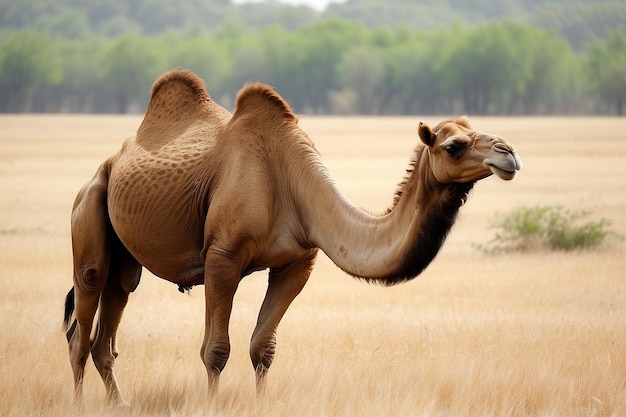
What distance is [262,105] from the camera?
7.27 m

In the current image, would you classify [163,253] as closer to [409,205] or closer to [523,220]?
[409,205]

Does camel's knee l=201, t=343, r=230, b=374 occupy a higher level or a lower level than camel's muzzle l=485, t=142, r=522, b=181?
lower

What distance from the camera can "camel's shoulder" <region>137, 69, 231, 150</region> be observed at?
25.8 feet

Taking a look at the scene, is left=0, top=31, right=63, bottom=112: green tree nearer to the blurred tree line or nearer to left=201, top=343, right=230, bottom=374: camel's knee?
the blurred tree line

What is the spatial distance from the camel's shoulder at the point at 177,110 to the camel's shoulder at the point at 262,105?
437 mm

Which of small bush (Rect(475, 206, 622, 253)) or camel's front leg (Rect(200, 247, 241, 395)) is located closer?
camel's front leg (Rect(200, 247, 241, 395))

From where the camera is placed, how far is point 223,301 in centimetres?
684

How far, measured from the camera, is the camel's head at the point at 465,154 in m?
5.52

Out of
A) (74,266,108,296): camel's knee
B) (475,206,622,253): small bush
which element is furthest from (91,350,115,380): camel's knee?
(475,206,622,253): small bush

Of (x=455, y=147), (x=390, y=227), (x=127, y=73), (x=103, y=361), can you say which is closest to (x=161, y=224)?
(x=103, y=361)

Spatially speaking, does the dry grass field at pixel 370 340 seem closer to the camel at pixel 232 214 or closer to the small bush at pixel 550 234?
the small bush at pixel 550 234

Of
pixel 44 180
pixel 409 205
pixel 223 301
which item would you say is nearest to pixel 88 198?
pixel 223 301

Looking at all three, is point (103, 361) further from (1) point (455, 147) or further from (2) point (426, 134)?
(1) point (455, 147)

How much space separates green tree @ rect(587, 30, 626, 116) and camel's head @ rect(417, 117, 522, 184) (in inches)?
4972
